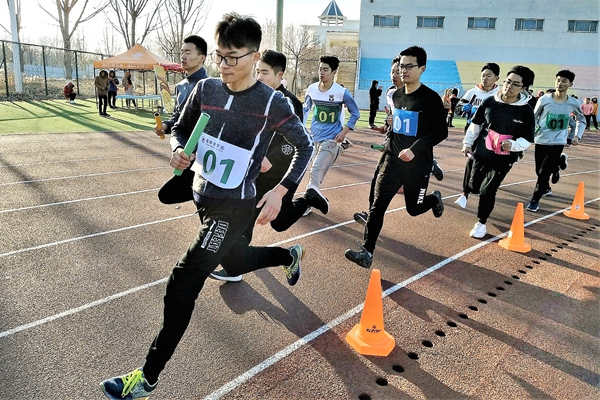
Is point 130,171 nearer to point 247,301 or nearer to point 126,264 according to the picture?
point 126,264

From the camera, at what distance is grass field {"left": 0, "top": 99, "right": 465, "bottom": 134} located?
15026 mm

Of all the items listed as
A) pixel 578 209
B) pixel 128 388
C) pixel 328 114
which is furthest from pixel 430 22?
pixel 128 388

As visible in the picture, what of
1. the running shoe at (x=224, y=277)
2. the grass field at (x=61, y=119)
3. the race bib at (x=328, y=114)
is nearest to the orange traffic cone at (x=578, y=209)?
the race bib at (x=328, y=114)

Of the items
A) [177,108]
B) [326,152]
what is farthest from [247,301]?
[326,152]

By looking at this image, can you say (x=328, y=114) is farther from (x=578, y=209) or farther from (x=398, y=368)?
(x=578, y=209)

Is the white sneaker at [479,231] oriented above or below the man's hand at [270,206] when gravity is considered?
below

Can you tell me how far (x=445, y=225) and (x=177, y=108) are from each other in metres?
4.16

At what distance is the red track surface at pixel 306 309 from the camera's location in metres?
2.81

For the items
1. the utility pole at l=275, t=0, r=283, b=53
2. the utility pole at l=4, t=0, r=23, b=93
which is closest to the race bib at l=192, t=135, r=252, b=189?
the utility pole at l=275, t=0, r=283, b=53

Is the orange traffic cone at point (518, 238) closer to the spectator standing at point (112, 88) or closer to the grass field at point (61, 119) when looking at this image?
the grass field at point (61, 119)

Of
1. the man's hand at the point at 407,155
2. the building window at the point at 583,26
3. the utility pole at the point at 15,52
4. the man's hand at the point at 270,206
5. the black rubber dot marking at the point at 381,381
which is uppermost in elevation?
the building window at the point at 583,26

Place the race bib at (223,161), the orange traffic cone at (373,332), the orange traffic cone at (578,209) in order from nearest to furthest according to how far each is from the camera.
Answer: the race bib at (223,161), the orange traffic cone at (373,332), the orange traffic cone at (578,209)

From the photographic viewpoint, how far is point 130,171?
9156mm

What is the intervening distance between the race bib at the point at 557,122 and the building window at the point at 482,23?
38.7 metres
